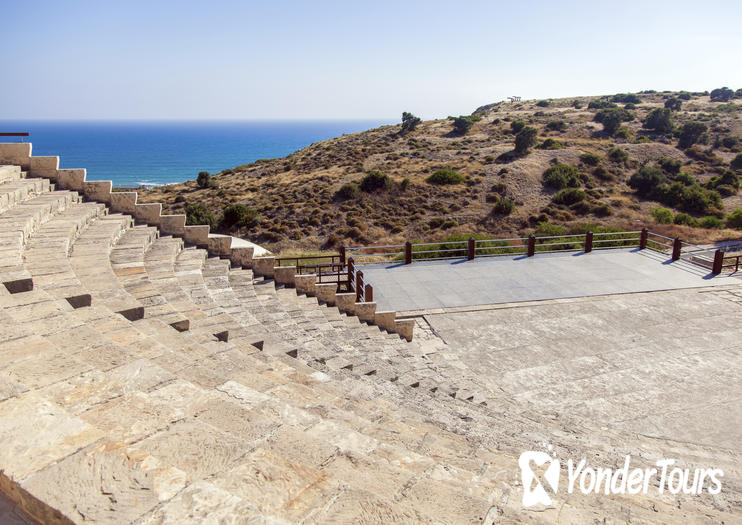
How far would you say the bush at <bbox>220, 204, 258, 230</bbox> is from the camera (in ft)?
120

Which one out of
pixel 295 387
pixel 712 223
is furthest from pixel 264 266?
pixel 712 223

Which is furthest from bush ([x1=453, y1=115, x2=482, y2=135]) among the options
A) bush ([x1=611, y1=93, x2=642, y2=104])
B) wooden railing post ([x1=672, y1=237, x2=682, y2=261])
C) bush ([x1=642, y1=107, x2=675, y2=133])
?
wooden railing post ([x1=672, y1=237, x2=682, y2=261])

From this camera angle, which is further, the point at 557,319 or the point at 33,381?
the point at 557,319

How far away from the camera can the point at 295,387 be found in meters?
5.61

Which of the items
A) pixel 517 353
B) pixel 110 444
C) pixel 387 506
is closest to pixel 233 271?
pixel 517 353

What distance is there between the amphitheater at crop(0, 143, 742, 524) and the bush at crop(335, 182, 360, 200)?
27.9 metres

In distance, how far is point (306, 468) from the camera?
3436mm

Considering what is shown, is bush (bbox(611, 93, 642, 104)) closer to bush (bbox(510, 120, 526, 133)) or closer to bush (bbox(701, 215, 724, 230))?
bush (bbox(510, 120, 526, 133))

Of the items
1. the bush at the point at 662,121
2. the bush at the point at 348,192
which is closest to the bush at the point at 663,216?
the bush at the point at 348,192

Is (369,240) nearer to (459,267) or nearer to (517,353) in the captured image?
(459,267)

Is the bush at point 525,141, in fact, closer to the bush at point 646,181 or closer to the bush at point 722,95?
the bush at point 646,181

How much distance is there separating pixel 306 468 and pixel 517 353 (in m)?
7.88

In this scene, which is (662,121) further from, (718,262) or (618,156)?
(718,262)

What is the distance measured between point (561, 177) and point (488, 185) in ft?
22.6
